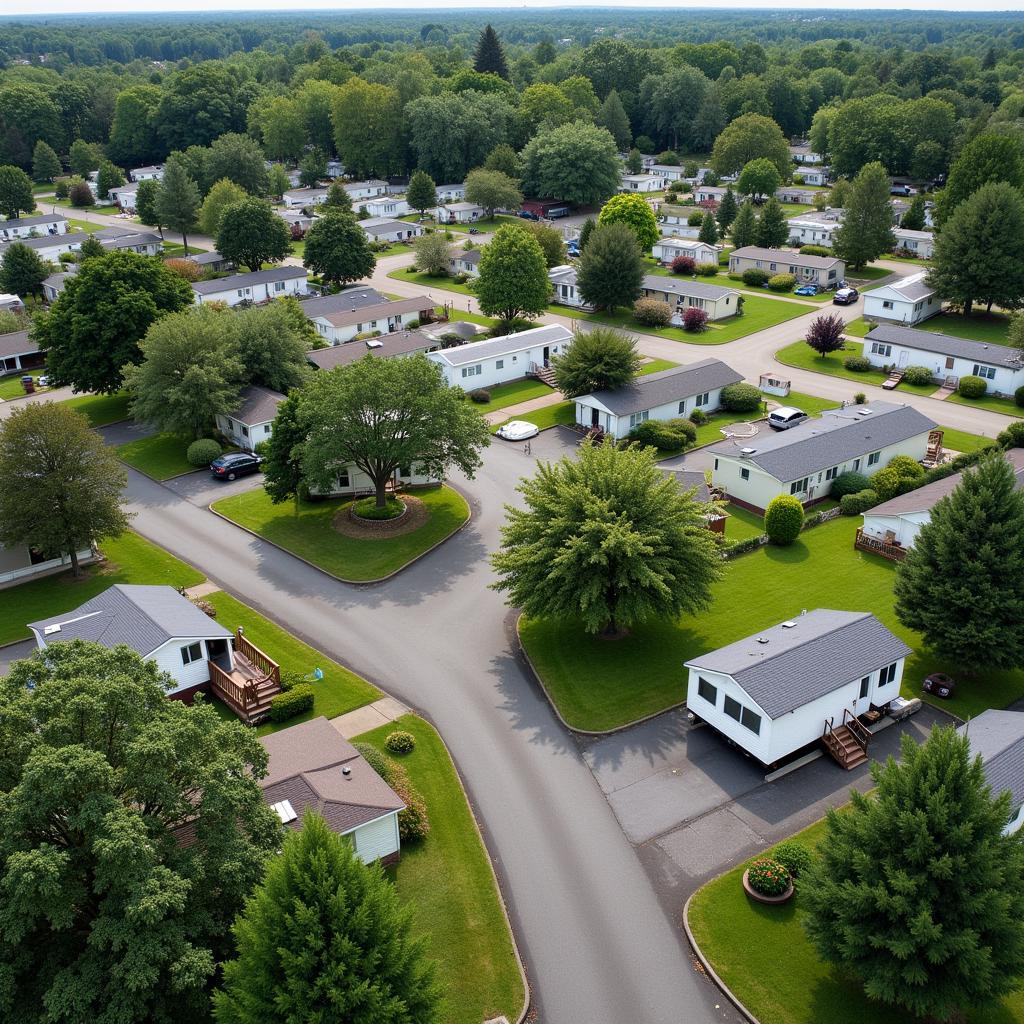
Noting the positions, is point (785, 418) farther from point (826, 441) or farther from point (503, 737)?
point (503, 737)

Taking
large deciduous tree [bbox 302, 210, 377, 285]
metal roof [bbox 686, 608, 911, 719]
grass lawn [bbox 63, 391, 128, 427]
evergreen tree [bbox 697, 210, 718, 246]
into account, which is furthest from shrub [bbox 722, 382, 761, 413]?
evergreen tree [bbox 697, 210, 718, 246]

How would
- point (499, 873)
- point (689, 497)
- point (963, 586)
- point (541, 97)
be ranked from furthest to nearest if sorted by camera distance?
1. point (541, 97)
2. point (689, 497)
3. point (963, 586)
4. point (499, 873)

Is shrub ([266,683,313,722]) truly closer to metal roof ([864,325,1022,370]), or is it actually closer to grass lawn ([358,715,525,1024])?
grass lawn ([358,715,525,1024])

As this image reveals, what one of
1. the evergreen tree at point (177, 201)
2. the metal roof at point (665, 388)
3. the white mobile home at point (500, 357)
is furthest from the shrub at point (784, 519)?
the evergreen tree at point (177, 201)

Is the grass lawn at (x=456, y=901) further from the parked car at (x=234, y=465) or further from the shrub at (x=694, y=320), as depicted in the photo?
the shrub at (x=694, y=320)

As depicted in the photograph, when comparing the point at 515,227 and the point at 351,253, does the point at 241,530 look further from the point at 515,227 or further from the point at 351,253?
the point at 351,253

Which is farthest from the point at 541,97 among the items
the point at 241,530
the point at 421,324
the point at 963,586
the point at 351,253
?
the point at 963,586
